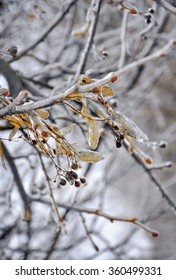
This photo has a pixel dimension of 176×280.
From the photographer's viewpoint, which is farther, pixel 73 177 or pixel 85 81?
pixel 73 177

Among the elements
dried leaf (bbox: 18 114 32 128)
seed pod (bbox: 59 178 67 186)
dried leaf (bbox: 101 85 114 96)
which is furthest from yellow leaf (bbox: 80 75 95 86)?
seed pod (bbox: 59 178 67 186)

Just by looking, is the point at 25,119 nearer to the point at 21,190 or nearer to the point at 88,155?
the point at 88,155

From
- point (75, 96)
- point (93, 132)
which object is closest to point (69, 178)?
point (93, 132)

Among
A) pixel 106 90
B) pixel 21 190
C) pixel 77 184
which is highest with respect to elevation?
pixel 21 190

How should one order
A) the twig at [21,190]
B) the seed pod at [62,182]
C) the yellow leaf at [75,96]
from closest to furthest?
the yellow leaf at [75,96] < the seed pod at [62,182] < the twig at [21,190]

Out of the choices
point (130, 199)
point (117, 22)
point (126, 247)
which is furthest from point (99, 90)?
point (130, 199)

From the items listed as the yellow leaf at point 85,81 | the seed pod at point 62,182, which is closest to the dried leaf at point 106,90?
the yellow leaf at point 85,81

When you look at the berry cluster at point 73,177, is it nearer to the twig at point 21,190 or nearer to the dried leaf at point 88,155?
the dried leaf at point 88,155

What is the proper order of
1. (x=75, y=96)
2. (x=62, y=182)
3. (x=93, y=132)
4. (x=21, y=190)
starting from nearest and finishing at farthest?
1. (x=75, y=96)
2. (x=93, y=132)
3. (x=62, y=182)
4. (x=21, y=190)

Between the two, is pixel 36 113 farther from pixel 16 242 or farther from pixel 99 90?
pixel 16 242
